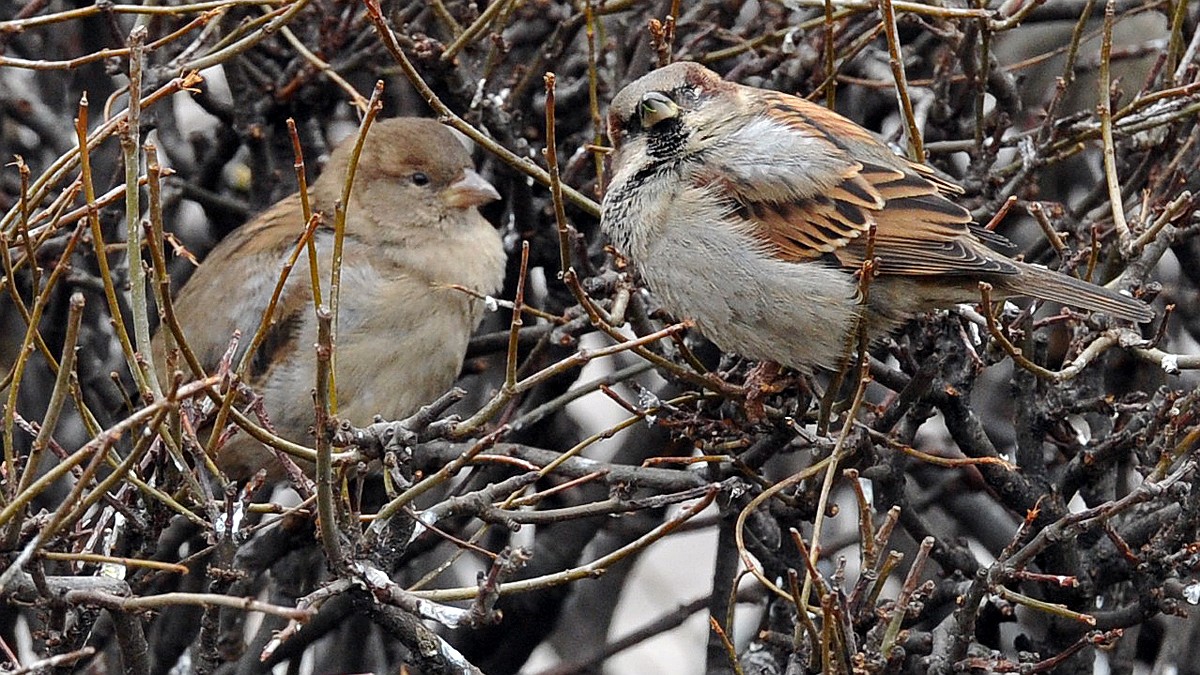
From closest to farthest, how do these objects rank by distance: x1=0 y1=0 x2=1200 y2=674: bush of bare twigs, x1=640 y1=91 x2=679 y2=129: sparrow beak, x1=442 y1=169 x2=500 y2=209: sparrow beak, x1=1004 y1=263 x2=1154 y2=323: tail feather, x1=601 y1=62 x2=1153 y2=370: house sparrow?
x1=0 y1=0 x2=1200 y2=674: bush of bare twigs → x1=1004 y1=263 x2=1154 y2=323: tail feather → x1=601 y1=62 x2=1153 y2=370: house sparrow → x1=640 y1=91 x2=679 y2=129: sparrow beak → x1=442 y1=169 x2=500 y2=209: sparrow beak

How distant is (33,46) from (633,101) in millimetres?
2199

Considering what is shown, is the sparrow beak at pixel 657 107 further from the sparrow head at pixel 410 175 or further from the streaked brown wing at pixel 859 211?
the sparrow head at pixel 410 175

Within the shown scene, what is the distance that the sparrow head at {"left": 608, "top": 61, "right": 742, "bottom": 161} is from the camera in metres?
4.05

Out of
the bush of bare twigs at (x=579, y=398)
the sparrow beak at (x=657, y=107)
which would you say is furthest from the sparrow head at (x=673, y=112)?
the bush of bare twigs at (x=579, y=398)

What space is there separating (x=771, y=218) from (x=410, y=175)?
1.73 meters

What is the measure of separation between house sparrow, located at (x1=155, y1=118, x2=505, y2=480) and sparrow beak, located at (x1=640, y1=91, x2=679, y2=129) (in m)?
1.10

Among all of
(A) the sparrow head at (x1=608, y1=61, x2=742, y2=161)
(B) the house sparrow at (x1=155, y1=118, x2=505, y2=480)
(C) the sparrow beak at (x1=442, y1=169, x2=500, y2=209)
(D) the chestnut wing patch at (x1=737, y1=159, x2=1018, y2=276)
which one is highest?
(A) the sparrow head at (x1=608, y1=61, x2=742, y2=161)

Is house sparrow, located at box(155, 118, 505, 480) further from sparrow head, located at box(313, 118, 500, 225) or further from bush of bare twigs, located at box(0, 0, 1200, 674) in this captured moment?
bush of bare twigs, located at box(0, 0, 1200, 674)

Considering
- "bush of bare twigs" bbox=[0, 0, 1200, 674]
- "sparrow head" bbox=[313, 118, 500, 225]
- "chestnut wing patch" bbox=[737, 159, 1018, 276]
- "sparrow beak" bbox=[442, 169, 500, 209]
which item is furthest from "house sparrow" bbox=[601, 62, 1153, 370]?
"sparrow head" bbox=[313, 118, 500, 225]

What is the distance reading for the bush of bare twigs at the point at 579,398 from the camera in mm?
2867

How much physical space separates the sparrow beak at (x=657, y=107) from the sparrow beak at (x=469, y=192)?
1121 mm

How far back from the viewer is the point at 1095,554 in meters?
3.55

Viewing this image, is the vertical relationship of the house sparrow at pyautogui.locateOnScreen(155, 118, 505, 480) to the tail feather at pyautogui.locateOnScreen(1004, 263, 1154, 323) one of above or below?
below

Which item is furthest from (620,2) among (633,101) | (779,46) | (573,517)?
(573,517)
